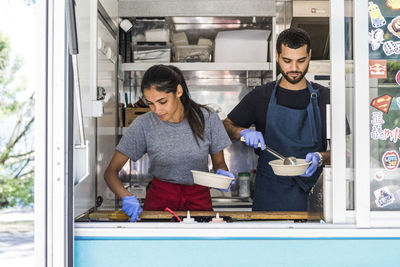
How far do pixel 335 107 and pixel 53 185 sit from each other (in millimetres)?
1067

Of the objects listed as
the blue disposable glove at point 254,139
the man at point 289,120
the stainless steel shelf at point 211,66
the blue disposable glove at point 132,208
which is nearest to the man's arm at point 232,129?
the man at point 289,120

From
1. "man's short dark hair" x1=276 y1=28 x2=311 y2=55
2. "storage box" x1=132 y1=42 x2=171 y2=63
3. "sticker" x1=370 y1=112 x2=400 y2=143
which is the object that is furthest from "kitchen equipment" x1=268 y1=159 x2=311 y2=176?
"storage box" x1=132 y1=42 x2=171 y2=63

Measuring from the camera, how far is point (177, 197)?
7.94 ft

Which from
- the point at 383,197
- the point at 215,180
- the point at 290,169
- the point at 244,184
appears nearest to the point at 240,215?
the point at 215,180

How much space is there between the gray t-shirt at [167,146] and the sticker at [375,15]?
1155mm

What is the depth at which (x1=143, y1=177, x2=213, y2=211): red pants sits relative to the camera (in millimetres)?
2426

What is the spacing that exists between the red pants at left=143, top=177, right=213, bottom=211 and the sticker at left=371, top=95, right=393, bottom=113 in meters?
1.14

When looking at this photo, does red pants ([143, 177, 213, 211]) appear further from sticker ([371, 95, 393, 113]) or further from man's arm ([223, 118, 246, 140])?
sticker ([371, 95, 393, 113])

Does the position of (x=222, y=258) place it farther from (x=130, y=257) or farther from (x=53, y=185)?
(x=53, y=185)

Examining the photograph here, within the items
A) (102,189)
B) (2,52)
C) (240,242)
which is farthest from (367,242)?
(2,52)

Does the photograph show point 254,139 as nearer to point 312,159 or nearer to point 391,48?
point 312,159

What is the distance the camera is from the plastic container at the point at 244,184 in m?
3.71

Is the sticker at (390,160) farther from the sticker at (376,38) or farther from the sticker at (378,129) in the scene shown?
the sticker at (376,38)

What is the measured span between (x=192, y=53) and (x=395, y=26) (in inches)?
87.8
